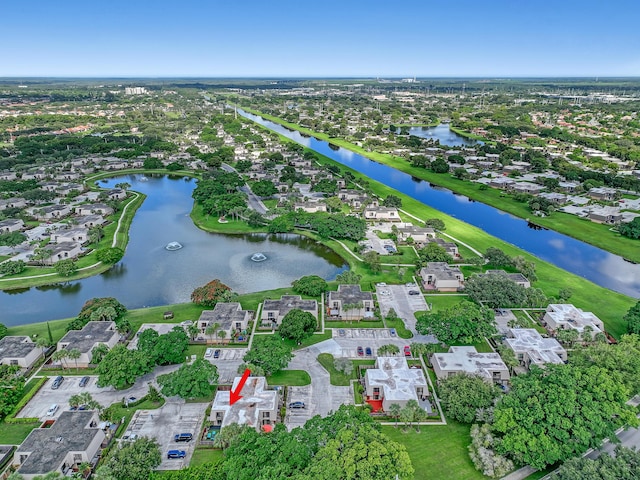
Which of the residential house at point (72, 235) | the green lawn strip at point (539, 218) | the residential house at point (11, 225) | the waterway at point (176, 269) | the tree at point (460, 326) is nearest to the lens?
the tree at point (460, 326)

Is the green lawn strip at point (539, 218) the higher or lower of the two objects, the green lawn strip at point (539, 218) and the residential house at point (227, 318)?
the lower

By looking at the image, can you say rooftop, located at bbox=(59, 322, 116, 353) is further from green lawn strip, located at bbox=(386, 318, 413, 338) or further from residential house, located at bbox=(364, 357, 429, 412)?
green lawn strip, located at bbox=(386, 318, 413, 338)

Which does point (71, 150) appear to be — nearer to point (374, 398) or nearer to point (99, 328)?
point (99, 328)

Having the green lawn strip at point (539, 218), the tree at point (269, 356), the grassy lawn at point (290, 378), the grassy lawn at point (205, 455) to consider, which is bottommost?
the green lawn strip at point (539, 218)

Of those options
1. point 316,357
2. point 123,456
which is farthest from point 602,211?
point 123,456

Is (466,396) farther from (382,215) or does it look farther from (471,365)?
(382,215)

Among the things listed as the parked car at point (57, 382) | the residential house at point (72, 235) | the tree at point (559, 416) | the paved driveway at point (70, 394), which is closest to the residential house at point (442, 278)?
the tree at point (559, 416)

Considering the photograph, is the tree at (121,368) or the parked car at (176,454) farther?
the tree at (121,368)

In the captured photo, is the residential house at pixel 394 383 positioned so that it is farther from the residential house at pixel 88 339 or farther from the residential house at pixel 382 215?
the residential house at pixel 382 215
